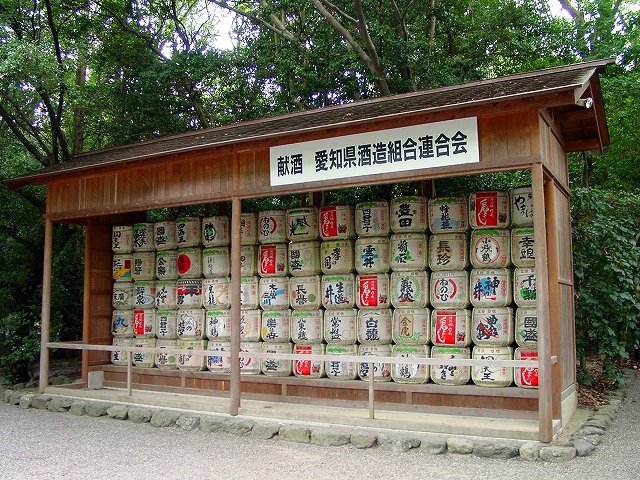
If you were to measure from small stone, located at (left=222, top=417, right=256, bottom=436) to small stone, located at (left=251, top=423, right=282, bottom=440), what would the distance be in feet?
0.25

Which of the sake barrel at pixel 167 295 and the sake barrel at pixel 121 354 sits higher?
the sake barrel at pixel 167 295

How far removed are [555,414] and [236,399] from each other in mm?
3815

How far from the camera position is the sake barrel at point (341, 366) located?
8375 millimetres

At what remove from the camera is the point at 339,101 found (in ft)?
45.7

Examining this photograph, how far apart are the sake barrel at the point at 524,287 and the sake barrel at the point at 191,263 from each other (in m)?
5.01

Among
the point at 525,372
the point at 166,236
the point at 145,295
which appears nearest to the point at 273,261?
the point at 166,236

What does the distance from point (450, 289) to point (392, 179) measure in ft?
6.42

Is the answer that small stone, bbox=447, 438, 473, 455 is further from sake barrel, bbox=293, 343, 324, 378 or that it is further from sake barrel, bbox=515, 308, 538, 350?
sake barrel, bbox=293, 343, 324, 378

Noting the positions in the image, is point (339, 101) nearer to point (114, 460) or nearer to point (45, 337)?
point (45, 337)

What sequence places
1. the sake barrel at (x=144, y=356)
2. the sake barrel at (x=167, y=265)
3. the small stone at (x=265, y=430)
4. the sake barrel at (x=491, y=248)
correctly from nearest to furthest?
1. the small stone at (x=265, y=430)
2. the sake barrel at (x=491, y=248)
3. the sake barrel at (x=144, y=356)
4. the sake barrel at (x=167, y=265)

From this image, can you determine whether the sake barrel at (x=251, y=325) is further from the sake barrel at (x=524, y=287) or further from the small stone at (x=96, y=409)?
the sake barrel at (x=524, y=287)

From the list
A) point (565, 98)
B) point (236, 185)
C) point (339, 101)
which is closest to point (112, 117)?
point (339, 101)

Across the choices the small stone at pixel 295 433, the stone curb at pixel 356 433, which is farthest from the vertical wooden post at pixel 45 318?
the small stone at pixel 295 433

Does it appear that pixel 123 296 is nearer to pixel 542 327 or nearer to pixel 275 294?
pixel 275 294
